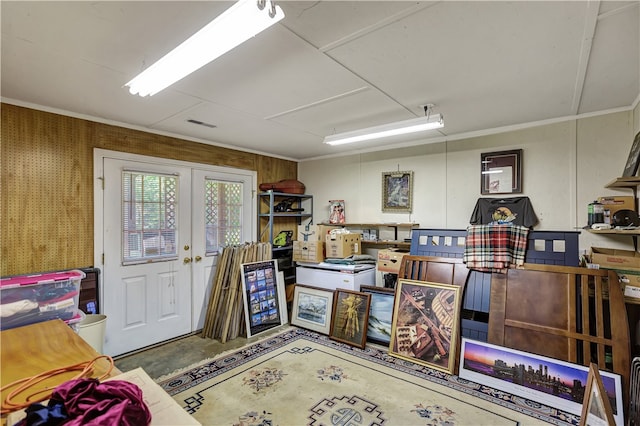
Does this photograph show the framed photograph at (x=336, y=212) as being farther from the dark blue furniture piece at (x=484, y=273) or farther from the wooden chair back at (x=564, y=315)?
the wooden chair back at (x=564, y=315)

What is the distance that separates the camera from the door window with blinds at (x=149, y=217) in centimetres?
338

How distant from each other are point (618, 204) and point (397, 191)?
2220 mm

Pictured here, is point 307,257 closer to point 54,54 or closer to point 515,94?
point 515,94

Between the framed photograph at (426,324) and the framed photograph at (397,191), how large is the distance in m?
1.28

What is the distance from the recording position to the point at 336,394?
2.52 meters

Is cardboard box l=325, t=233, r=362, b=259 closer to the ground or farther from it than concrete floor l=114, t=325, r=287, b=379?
farther from it

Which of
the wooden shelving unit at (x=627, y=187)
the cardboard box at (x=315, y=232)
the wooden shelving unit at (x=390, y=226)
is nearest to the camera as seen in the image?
the wooden shelving unit at (x=627, y=187)

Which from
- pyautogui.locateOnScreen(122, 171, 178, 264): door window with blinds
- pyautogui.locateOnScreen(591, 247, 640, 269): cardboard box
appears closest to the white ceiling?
pyautogui.locateOnScreen(122, 171, 178, 264): door window with blinds

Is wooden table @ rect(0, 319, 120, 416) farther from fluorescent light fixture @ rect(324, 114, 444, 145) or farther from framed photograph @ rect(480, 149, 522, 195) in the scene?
framed photograph @ rect(480, 149, 522, 195)

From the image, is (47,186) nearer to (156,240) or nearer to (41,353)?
(156,240)

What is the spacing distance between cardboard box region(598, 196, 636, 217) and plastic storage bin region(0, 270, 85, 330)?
421 cm

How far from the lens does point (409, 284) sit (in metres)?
3.27

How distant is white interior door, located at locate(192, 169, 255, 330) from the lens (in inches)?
156

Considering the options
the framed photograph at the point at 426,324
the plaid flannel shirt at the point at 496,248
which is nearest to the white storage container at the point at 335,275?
the framed photograph at the point at 426,324
